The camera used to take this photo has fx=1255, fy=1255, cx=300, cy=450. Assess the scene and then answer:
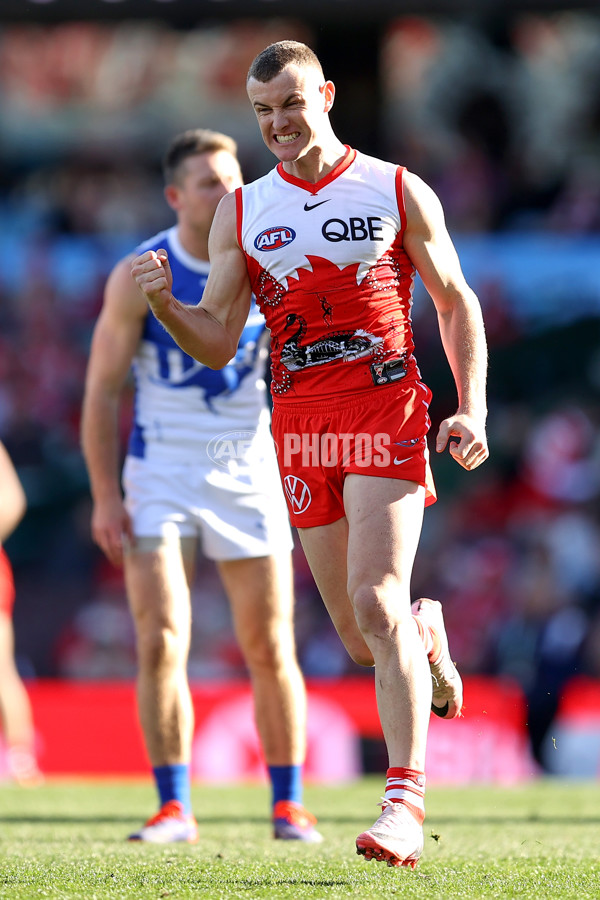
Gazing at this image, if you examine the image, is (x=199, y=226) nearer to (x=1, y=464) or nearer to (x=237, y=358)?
(x=237, y=358)

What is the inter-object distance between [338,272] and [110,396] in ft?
5.78

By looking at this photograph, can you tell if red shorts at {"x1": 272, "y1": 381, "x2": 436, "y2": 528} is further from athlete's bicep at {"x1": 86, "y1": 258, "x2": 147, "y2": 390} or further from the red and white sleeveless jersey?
athlete's bicep at {"x1": 86, "y1": 258, "x2": 147, "y2": 390}

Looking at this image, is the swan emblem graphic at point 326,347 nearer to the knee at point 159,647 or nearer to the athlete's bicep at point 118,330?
the athlete's bicep at point 118,330

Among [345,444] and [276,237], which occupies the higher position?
[276,237]

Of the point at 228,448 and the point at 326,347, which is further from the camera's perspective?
the point at 228,448

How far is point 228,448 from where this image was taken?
5.27 metres

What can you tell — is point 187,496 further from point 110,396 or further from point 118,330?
point 118,330

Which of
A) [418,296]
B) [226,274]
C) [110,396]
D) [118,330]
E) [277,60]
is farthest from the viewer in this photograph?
[418,296]

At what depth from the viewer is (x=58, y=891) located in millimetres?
3236

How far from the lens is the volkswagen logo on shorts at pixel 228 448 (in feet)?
17.2

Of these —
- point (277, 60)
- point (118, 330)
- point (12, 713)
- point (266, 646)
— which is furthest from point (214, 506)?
point (12, 713)

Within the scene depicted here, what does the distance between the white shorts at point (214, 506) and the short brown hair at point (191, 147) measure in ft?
4.07

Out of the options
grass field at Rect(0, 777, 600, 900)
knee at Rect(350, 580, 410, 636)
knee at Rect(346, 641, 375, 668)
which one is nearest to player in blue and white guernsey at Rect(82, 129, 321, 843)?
grass field at Rect(0, 777, 600, 900)

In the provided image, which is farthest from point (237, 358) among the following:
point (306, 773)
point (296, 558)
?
point (296, 558)
